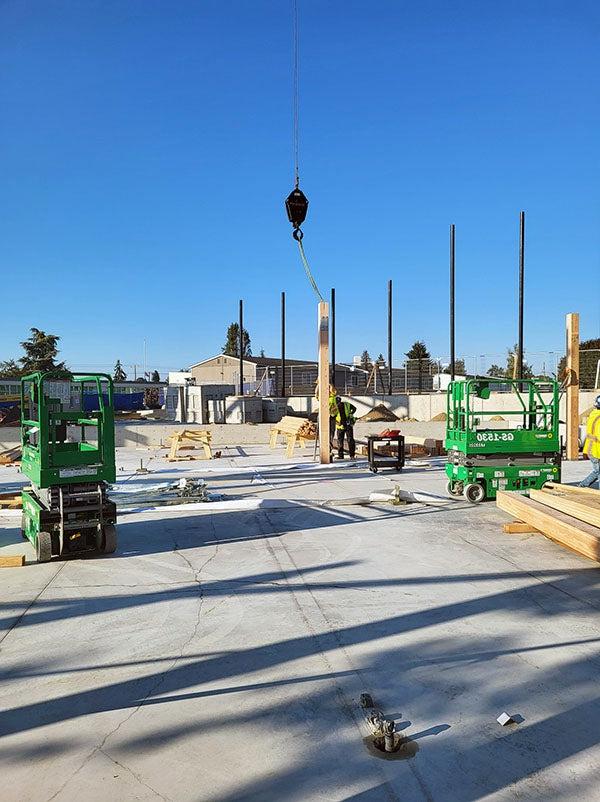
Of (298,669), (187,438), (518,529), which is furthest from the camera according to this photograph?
(187,438)

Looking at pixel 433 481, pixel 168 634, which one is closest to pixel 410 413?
pixel 433 481

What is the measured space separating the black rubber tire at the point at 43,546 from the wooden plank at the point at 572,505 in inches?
252

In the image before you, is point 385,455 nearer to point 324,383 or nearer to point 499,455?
point 324,383

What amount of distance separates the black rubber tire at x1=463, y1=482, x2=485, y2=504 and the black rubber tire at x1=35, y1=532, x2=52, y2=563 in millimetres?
6822

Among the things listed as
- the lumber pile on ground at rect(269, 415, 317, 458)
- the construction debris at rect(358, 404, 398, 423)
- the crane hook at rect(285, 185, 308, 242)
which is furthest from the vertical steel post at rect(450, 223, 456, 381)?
the crane hook at rect(285, 185, 308, 242)

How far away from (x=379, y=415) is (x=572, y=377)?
11.7 metres

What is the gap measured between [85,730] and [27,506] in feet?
15.4

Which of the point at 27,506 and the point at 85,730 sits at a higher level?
the point at 27,506

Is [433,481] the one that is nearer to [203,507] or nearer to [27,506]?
[203,507]

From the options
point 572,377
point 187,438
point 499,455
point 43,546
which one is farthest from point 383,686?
point 187,438

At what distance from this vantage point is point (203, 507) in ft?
34.0

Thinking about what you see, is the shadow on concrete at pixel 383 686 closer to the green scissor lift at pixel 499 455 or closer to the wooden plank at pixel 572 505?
the wooden plank at pixel 572 505

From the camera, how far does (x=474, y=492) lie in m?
10.9

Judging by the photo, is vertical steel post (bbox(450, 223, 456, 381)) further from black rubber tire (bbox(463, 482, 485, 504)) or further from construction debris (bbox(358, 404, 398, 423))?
black rubber tire (bbox(463, 482, 485, 504))
